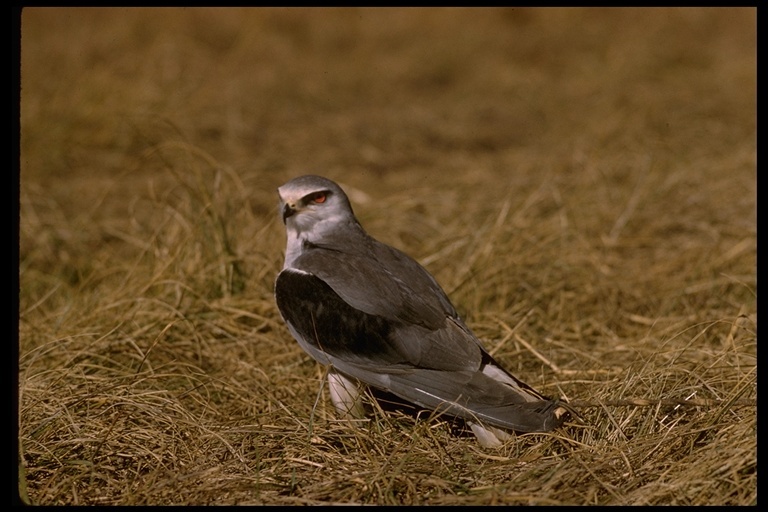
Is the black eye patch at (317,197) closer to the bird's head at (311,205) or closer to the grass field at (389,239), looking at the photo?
the bird's head at (311,205)

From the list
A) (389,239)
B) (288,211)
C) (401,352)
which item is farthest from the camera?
(389,239)

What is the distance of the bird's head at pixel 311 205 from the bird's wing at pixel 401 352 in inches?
12.9

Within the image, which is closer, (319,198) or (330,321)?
(330,321)

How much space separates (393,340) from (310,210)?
0.74 metres

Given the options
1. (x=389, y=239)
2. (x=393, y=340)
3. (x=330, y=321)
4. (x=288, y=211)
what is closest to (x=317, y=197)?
(x=288, y=211)

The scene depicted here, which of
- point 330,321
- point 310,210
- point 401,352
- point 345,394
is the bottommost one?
point 345,394

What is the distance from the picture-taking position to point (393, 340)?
3.45m

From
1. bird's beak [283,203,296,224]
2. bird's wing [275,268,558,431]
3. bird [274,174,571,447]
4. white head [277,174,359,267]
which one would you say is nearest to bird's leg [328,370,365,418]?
bird [274,174,571,447]

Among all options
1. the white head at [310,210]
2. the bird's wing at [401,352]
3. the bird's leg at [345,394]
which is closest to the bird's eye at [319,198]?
the white head at [310,210]

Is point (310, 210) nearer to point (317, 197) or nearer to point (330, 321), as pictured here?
point (317, 197)

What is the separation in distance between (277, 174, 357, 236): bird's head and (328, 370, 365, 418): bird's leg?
64 cm

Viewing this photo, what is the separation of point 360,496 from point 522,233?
2.48m

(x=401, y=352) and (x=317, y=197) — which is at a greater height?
(x=317, y=197)

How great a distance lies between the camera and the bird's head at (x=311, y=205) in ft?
12.6
